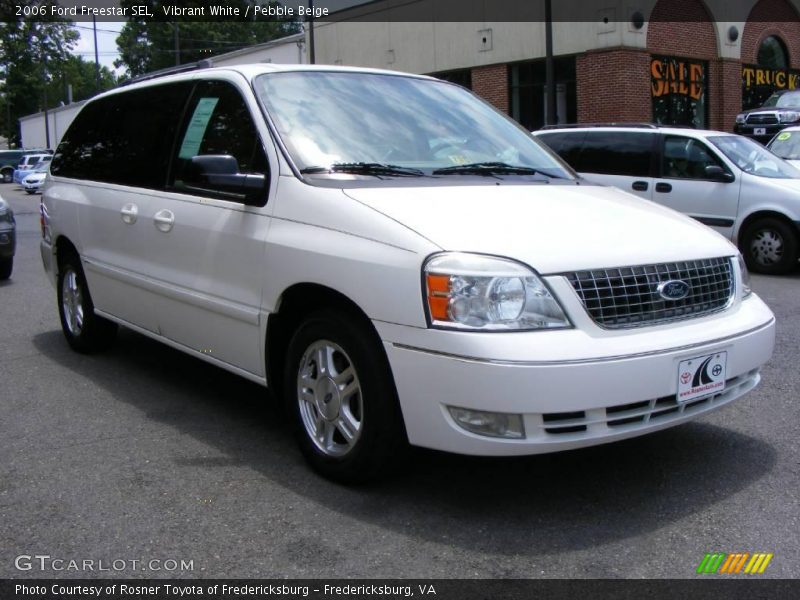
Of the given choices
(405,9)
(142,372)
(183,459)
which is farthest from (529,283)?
(405,9)

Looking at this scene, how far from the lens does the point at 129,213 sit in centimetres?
529

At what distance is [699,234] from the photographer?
405 cm

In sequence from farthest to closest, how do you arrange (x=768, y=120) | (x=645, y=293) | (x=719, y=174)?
1. (x=768, y=120)
2. (x=719, y=174)
3. (x=645, y=293)

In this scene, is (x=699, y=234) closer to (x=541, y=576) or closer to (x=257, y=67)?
(x=541, y=576)

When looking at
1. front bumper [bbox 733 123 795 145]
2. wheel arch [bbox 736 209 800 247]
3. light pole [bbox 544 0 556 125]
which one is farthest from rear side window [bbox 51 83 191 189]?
front bumper [bbox 733 123 795 145]

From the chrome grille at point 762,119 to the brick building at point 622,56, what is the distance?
11.8 ft

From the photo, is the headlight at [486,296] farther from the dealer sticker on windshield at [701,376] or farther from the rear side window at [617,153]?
the rear side window at [617,153]

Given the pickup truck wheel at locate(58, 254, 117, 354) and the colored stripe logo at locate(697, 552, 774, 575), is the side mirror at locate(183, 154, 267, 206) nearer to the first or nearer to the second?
the pickup truck wheel at locate(58, 254, 117, 354)

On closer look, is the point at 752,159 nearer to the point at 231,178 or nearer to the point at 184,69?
the point at 184,69

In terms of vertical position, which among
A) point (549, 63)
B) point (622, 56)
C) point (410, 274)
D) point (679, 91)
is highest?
point (622, 56)

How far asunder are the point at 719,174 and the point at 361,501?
8414 mm

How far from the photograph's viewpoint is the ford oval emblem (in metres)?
3.61

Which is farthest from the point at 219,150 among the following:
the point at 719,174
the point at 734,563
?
the point at 719,174

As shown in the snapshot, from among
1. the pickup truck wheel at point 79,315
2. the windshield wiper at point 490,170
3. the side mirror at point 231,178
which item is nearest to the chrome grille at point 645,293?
the windshield wiper at point 490,170
